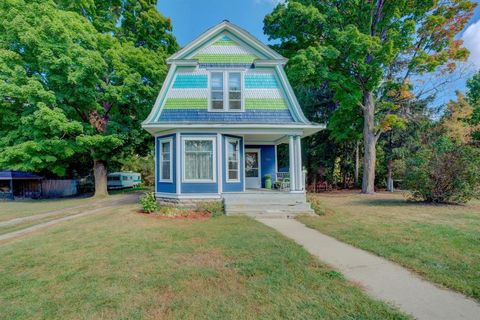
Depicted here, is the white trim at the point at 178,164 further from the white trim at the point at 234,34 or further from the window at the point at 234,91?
the white trim at the point at 234,34

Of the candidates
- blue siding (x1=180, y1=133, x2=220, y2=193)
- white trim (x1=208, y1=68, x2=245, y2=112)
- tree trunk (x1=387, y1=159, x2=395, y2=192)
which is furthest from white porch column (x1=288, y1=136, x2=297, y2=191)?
tree trunk (x1=387, y1=159, x2=395, y2=192)

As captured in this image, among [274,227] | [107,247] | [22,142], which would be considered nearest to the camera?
[107,247]

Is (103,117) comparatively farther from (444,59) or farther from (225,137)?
(444,59)

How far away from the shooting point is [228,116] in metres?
11.5

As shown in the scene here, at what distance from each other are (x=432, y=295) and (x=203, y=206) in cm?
815

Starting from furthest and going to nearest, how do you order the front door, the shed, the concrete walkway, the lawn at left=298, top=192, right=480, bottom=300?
the shed, the front door, the lawn at left=298, top=192, right=480, bottom=300, the concrete walkway

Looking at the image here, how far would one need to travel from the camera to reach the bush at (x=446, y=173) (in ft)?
36.3

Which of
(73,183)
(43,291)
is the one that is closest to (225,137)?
(43,291)

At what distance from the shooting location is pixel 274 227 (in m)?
7.73

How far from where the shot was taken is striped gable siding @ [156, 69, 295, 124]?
37.4 feet

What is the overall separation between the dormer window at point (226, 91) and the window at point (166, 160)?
2.69m

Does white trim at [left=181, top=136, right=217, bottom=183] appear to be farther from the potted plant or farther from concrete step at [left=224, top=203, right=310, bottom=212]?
the potted plant

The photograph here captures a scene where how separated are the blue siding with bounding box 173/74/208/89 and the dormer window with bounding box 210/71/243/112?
37 cm

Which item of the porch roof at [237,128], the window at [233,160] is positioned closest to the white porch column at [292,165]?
the porch roof at [237,128]
